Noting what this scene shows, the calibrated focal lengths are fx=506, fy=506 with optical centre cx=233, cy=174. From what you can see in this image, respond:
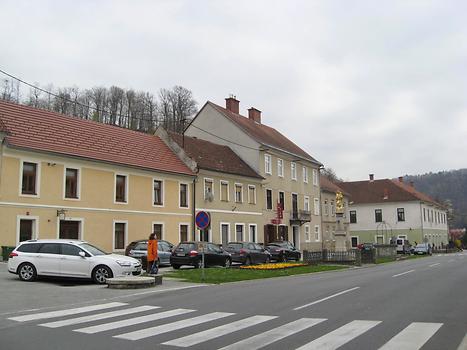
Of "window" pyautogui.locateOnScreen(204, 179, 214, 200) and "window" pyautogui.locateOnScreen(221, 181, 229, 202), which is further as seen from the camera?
"window" pyautogui.locateOnScreen(221, 181, 229, 202)

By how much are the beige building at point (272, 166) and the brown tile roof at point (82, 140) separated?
10283mm

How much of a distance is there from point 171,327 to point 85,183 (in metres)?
22.2

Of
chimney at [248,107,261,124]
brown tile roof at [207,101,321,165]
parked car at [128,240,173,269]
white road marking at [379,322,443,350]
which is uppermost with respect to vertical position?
chimney at [248,107,261,124]

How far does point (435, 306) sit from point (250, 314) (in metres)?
4.47

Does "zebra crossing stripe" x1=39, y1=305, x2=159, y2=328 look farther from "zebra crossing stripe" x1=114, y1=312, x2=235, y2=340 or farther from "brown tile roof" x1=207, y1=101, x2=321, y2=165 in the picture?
"brown tile roof" x1=207, y1=101, x2=321, y2=165

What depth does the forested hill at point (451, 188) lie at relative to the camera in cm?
11238

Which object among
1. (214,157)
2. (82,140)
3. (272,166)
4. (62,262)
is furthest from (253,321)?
(272,166)

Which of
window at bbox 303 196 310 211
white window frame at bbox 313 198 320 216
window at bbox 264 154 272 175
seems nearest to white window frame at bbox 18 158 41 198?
window at bbox 264 154 272 175

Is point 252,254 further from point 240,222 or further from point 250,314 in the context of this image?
point 250,314

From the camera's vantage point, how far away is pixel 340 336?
28.0 ft

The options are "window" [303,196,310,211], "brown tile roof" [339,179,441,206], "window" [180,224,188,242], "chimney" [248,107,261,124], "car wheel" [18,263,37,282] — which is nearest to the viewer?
"car wheel" [18,263,37,282]

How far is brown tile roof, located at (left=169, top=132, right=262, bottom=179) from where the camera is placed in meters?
40.4

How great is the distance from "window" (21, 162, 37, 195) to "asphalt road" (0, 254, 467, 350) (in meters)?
14.6

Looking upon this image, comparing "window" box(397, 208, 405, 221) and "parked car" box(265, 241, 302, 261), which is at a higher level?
"window" box(397, 208, 405, 221)
